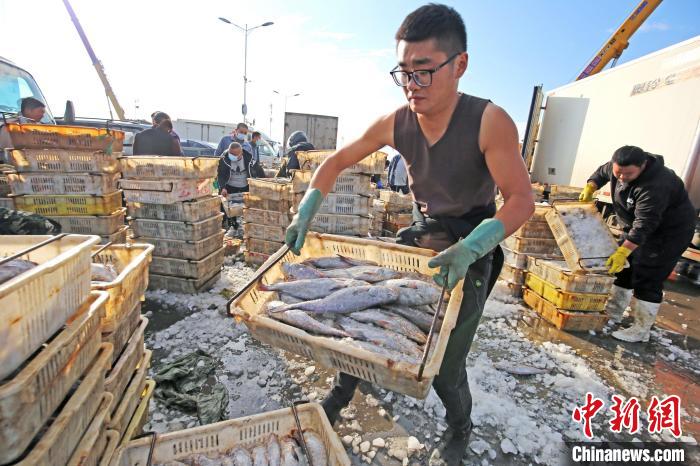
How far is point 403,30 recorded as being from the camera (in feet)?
6.61

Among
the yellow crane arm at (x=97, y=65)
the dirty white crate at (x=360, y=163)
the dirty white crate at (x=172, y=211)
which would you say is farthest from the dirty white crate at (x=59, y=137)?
the yellow crane arm at (x=97, y=65)

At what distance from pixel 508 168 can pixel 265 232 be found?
16.3 ft

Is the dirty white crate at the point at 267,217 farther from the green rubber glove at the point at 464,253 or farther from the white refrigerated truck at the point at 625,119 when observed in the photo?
the white refrigerated truck at the point at 625,119

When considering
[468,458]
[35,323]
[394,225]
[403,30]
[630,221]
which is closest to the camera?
[35,323]

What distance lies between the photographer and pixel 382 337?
2.01 meters

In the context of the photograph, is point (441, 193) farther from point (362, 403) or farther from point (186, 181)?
point (186, 181)

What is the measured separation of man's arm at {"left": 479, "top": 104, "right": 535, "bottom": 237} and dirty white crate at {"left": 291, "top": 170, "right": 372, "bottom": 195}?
3.68 m

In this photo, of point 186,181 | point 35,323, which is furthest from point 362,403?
point 186,181

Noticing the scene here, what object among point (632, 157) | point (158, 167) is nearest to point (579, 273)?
point (632, 157)

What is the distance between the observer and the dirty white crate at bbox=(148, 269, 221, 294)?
5.11 meters

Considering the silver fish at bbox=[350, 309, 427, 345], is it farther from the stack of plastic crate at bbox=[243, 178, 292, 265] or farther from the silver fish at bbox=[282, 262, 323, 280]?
the stack of plastic crate at bbox=[243, 178, 292, 265]

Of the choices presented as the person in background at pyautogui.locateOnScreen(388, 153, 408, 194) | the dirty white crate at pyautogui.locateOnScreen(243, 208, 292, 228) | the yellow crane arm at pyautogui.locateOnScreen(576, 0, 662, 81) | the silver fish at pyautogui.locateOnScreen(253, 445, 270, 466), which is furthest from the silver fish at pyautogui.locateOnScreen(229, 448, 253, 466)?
the yellow crane arm at pyautogui.locateOnScreen(576, 0, 662, 81)

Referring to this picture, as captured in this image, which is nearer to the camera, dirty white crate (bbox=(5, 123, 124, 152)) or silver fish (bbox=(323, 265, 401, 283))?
silver fish (bbox=(323, 265, 401, 283))

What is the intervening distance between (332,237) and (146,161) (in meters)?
3.36
